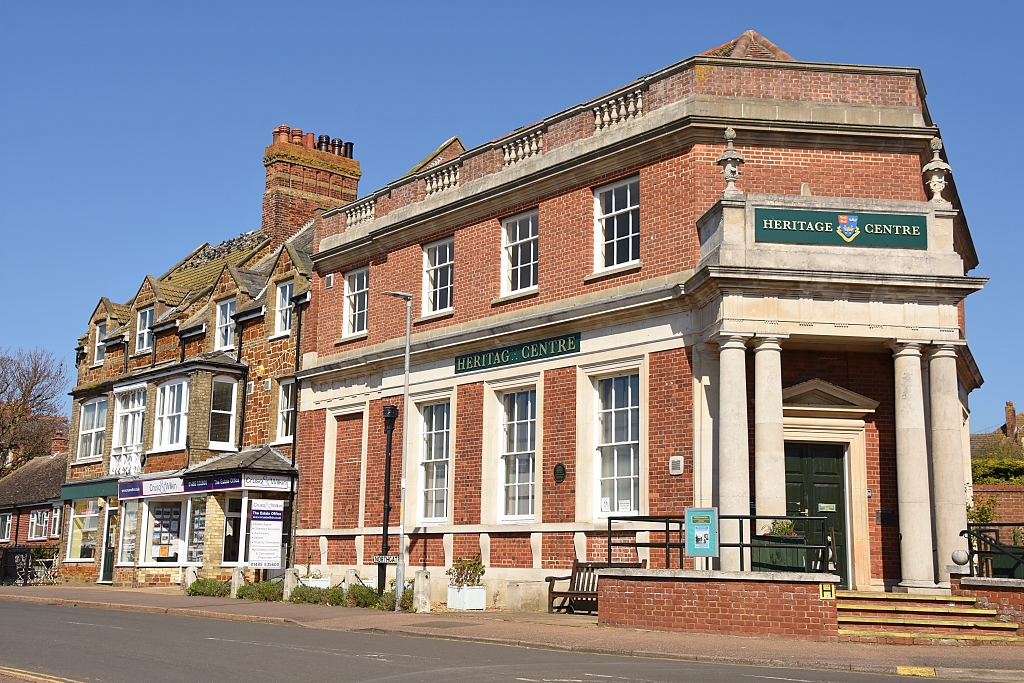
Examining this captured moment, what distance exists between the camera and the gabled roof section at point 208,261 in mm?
38531

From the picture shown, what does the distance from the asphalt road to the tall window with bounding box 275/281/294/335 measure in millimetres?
14525

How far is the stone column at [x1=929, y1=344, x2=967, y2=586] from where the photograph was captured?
17500 mm

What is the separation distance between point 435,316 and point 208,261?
19.1 m

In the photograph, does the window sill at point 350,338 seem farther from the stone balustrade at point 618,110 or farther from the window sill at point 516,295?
the stone balustrade at point 618,110

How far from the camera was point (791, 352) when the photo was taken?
19078 mm

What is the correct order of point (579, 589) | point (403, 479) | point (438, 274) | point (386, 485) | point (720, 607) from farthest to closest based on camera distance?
point (438, 274), point (386, 485), point (403, 479), point (579, 589), point (720, 607)

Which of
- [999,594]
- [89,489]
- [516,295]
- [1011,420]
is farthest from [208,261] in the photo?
[1011,420]

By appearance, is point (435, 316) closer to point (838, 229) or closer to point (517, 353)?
point (517, 353)

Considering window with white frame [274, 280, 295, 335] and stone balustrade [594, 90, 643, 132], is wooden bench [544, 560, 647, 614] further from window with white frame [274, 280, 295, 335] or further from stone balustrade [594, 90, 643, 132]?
window with white frame [274, 280, 295, 335]

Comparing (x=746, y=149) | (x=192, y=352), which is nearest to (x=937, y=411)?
(x=746, y=149)

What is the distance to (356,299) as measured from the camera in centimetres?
2773

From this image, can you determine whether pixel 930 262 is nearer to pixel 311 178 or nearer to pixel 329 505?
pixel 329 505

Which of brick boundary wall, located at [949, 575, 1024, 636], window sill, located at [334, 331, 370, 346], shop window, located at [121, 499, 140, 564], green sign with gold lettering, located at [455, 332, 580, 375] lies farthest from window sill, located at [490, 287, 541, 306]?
shop window, located at [121, 499, 140, 564]

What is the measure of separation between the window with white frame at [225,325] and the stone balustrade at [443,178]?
34.3 ft
